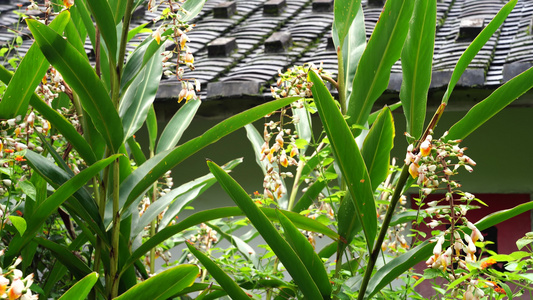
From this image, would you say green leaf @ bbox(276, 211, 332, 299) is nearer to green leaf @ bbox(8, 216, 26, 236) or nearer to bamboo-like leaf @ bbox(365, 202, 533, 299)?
bamboo-like leaf @ bbox(365, 202, 533, 299)

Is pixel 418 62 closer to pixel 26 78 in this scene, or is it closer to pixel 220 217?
pixel 220 217

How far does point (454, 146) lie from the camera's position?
3.72 feet

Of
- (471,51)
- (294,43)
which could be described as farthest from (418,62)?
(294,43)

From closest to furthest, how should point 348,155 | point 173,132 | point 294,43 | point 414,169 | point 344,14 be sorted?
point 414,169 < point 348,155 < point 344,14 < point 173,132 < point 294,43

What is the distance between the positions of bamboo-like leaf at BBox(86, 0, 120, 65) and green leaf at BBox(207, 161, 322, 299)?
1.46ft

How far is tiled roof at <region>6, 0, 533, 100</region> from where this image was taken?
2768mm

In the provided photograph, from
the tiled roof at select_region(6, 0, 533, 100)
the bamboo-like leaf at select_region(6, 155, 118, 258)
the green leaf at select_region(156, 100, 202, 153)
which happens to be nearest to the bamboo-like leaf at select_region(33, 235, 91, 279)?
the bamboo-like leaf at select_region(6, 155, 118, 258)

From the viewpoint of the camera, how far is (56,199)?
140 cm

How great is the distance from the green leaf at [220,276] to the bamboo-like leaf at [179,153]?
9.4 inches

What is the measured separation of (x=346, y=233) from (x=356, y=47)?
1.93ft

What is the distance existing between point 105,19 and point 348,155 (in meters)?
0.65

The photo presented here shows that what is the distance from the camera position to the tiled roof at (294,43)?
9.08ft

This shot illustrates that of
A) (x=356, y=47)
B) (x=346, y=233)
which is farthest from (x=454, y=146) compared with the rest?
(x=356, y=47)

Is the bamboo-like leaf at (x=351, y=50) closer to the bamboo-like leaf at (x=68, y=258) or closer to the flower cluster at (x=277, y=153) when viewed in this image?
the flower cluster at (x=277, y=153)
